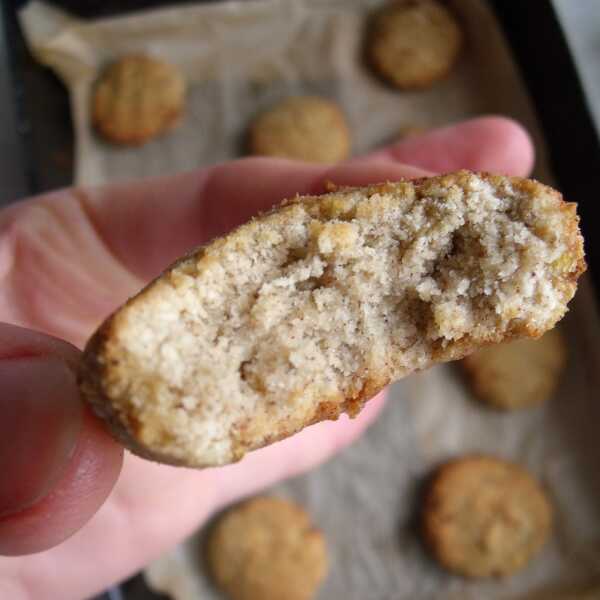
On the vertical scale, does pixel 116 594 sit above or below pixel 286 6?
below

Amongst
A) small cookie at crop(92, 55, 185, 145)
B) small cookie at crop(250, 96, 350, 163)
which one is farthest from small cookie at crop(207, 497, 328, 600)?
small cookie at crop(92, 55, 185, 145)

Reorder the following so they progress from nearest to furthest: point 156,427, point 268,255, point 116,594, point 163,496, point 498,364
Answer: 1. point 156,427
2. point 268,255
3. point 163,496
4. point 116,594
5. point 498,364

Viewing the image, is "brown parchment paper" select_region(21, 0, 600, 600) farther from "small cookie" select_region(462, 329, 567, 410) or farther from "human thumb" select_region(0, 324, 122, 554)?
"human thumb" select_region(0, 324, 122, 554)

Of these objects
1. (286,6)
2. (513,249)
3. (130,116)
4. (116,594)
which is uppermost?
(286,6)

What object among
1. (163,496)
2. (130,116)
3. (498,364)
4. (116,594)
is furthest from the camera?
(130,116)

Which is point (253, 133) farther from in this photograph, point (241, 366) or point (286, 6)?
point (241, 366)

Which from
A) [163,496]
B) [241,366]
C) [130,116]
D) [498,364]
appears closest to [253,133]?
[130,116]

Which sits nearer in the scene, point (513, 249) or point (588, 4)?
point (513, 249)
